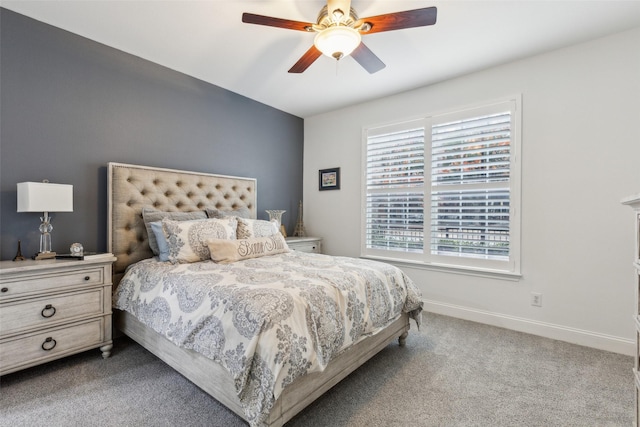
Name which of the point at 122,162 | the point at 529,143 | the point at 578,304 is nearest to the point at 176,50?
the point at 122,162

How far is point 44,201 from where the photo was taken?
2.05 metres

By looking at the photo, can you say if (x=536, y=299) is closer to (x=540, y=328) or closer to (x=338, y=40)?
(x=540, y=328)

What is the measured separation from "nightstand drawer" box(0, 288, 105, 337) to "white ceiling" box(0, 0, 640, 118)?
210 cm

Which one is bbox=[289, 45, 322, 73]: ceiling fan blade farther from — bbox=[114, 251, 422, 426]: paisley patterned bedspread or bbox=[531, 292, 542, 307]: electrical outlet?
bbox=[531, 292, 542, 307]: electrical outlet

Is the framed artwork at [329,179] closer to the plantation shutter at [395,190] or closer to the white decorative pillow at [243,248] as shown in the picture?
the plantation shutter at [395,190]

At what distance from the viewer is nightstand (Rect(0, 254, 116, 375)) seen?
1.84 meters

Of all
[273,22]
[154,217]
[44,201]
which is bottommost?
[154,217]

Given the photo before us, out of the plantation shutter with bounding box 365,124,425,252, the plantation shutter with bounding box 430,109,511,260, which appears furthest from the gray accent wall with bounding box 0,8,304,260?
the plantation shutter with bounding box 430,109,511,260

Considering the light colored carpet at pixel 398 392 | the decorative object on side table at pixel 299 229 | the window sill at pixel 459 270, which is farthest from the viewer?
the decorative object on side table at pixel 299 229

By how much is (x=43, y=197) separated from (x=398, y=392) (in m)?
2.74

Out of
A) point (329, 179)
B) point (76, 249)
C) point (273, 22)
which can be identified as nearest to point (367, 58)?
point (273, 22)

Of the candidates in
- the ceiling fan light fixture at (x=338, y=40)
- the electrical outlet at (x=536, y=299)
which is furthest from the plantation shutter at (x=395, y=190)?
the ceiling fan light fixture at (x=338, y=40)

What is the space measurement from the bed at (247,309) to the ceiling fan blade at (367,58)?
157cm

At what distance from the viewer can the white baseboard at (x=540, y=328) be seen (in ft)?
7.81
